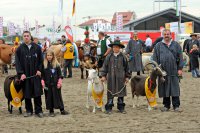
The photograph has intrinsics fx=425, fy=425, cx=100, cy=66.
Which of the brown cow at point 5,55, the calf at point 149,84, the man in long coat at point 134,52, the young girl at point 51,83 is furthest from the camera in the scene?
the brown cow at point 5,55

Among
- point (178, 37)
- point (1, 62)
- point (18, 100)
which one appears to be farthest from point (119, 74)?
point (178, 37)

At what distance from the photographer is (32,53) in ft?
30.4

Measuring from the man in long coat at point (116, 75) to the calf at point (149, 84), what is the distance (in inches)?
23.4

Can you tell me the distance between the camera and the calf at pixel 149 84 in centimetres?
979

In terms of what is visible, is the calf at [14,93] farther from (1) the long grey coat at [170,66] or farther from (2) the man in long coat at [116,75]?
(1) the long grey coat at [170,66]

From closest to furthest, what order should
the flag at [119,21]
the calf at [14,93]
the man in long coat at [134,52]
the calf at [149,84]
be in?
the calf at [14,93], the calf at [149,84], the man in long coat at [134,52], the flag at [119,21]

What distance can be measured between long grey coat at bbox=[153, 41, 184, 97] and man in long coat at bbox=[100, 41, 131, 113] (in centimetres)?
88

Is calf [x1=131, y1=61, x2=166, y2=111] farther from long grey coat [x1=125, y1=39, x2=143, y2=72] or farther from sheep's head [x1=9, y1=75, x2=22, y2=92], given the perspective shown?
long grey coat [x1=125, y1=39, x2=143, y2=72]

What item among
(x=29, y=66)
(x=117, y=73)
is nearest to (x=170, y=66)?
(x=117, y=73)

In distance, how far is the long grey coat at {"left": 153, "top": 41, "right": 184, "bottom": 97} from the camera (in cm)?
988

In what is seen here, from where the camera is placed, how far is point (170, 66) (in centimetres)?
991

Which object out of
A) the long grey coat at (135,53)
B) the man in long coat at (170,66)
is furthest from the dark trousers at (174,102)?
the long grey coat at (135,53)

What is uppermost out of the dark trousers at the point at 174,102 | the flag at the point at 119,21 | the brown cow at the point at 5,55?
the flag at the point at 119,21

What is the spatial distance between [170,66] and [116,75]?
1280 millimetres
